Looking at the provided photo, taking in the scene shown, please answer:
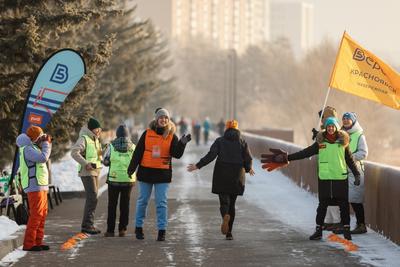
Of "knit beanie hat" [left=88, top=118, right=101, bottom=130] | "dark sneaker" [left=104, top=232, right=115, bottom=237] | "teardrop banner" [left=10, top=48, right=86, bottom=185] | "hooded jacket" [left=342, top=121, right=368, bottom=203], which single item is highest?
"teardrop banner" [left=10, top=48, right=86, bottom=185]

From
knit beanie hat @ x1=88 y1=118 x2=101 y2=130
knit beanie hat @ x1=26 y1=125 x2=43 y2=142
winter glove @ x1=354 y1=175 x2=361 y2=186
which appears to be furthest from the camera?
knit beanie hat @ x1=88 y1=118 x2=101 y2=130

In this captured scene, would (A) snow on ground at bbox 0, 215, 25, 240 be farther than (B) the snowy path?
Yes

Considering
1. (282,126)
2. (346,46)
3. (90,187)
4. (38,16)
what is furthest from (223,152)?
(282,126)

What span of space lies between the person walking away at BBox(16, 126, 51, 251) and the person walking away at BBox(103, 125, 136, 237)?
1637 millimetres

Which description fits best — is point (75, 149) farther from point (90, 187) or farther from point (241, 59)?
point (241, 59)

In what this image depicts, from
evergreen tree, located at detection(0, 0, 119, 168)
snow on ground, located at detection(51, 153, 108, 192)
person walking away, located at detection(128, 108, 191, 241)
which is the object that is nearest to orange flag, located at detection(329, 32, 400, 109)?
person walking away, located at detection(128, 108, 191, 241)

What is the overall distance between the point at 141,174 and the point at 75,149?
43.7 inches

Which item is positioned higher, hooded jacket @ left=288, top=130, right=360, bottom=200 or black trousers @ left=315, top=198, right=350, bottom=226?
hooded jacket @ left=288, top=130, right=360, bottom=200

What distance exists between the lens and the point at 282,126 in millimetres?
118125

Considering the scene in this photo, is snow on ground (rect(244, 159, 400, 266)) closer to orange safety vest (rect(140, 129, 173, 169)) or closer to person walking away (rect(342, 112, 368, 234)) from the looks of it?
person walking away (rect(342, 112, 368, 234))

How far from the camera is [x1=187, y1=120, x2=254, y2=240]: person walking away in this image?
13.8 meters

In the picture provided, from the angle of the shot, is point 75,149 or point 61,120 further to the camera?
point 61,120

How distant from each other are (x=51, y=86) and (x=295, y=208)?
505 centimetres

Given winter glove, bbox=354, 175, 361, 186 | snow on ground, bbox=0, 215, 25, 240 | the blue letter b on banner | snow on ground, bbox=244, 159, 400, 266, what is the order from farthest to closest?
the blue letter b on banner
winter glove, bbox=354, 175, 361, 186
snow on ground, bbox=0, 215, 25, 240
snow on ground, bbox=244, 159, 400, 266
